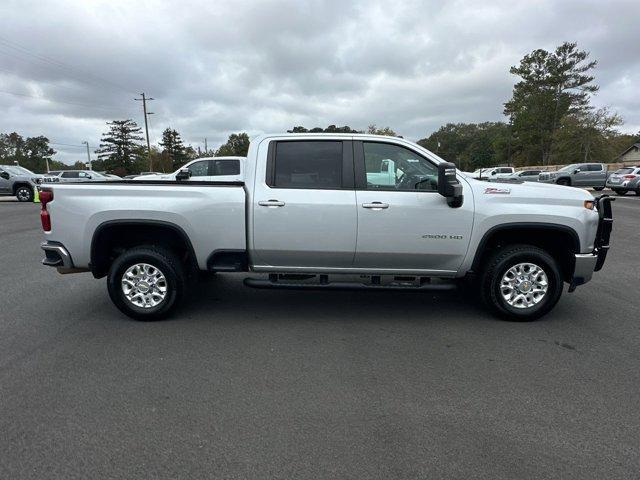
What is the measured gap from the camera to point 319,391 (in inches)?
129

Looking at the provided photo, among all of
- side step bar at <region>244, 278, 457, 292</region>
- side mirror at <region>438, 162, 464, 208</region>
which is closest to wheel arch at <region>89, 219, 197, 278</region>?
side step bar at <region>244, 278, 457, 292</region>

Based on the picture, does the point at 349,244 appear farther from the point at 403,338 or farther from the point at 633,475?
the point at 633,475

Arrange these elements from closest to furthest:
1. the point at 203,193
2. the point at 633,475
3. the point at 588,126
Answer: the point at 633,475
the point at 203,193
the point at 588,126

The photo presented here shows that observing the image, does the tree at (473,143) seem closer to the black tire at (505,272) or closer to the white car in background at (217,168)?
the white car in background at (217,168)

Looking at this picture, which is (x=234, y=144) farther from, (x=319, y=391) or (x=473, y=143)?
(x=319, y=391)

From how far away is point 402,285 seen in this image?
15.1ft

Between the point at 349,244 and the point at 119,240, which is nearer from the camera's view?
the point at 349,244

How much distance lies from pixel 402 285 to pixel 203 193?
2.26 m

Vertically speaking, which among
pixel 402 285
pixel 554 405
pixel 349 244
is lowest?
pixel 554 405

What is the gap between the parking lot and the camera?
8.25 feet

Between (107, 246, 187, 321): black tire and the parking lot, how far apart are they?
0.15 meters

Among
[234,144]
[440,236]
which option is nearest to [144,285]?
[440,236]

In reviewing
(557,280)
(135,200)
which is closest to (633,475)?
(557,280)

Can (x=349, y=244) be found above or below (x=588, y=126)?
below
